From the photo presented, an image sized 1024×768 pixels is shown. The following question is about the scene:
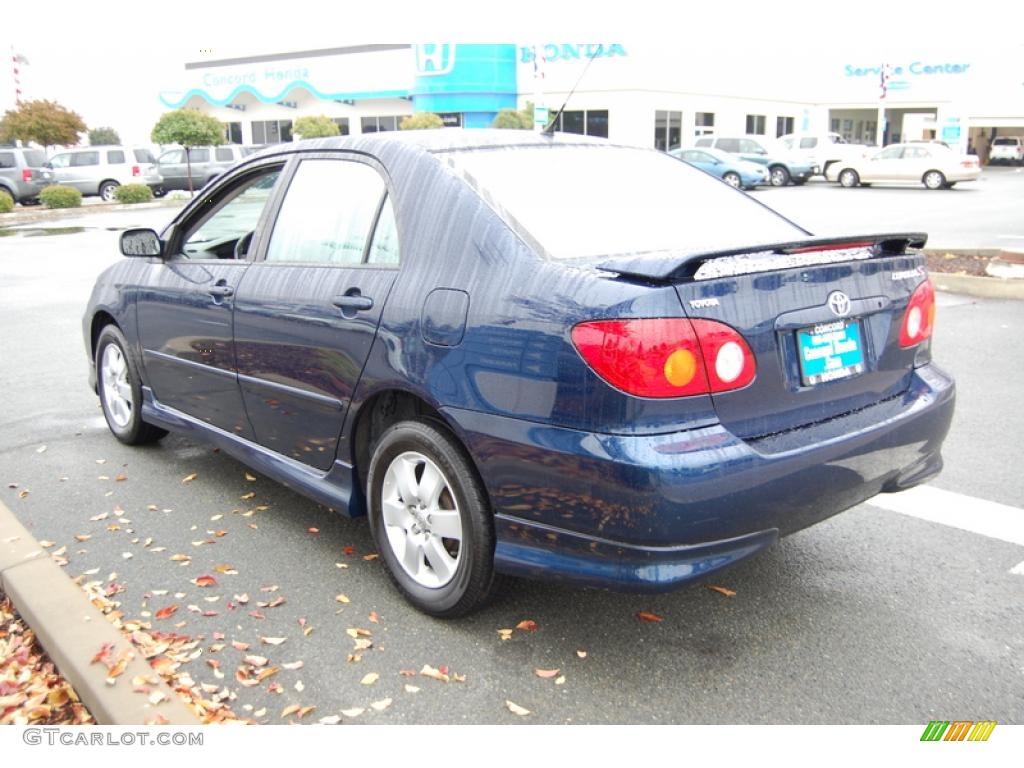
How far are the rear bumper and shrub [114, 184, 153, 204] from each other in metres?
29.0

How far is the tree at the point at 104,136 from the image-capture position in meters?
69.2

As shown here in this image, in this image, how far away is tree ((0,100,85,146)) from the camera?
133ft

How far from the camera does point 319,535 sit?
4215mm

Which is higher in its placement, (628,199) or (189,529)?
(628,199)

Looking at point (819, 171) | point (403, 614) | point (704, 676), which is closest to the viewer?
point (704, 676)

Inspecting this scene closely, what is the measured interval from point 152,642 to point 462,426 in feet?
4.31

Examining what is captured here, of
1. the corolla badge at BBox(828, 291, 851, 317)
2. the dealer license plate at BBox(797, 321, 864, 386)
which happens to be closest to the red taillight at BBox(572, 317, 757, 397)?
the dealer license plate at BBox(797, 321, 864, 386)

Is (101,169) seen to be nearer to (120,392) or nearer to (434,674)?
(120,392)

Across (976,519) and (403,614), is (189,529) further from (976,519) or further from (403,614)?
(976,519)

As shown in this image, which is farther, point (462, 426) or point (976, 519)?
point (976, 519)

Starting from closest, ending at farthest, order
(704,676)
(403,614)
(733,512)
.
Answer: (733,512) → (704,676) → (403,614)

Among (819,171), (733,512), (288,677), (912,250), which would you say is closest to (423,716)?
(288,677)

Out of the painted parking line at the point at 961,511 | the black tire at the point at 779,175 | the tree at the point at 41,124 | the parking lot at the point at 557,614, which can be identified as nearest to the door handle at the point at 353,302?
the parking lot at the point at 557,614

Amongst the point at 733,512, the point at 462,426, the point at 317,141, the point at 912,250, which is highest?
Answer: the point at 317,141
